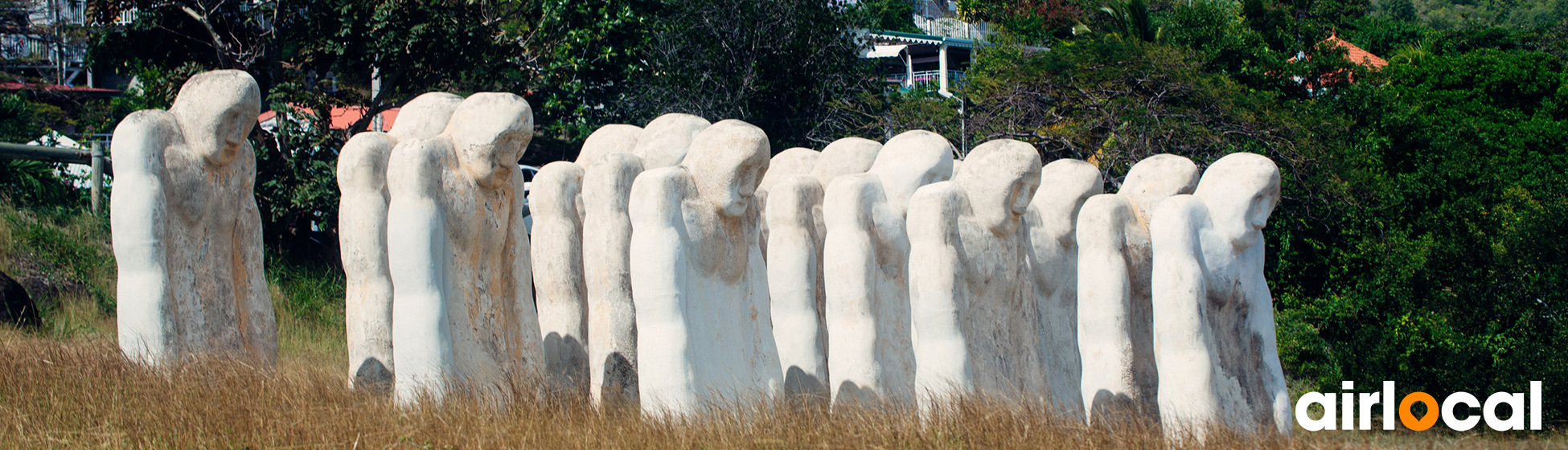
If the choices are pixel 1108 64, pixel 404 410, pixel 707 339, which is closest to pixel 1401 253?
pixel 1108 64

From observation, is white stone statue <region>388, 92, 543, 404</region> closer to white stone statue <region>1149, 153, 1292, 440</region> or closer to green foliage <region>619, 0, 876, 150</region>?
white stone statue <region>1149, 153, 1292, 440</region>

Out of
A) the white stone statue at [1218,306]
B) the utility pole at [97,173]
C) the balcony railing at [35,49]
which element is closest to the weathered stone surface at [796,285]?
the white stone statue at [1218,306]

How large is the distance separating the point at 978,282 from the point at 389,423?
260 cm

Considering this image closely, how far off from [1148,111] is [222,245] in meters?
7.84

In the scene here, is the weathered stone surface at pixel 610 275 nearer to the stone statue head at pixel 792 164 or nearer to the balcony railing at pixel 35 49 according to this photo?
the stone statue head at pixel 792 164

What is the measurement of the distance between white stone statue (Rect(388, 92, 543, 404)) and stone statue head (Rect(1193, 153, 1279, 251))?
306cm

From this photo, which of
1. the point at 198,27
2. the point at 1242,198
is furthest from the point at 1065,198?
the point at 198,27

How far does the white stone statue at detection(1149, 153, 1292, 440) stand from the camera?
540 centimetres

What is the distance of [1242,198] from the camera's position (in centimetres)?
557

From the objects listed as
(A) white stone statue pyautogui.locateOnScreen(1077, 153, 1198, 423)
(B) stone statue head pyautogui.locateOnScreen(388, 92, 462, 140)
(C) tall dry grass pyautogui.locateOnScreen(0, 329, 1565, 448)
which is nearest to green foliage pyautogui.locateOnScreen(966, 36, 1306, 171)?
(A) white stone statue pyautogui.locateOnScreen(1077, 153, 1198, 423)

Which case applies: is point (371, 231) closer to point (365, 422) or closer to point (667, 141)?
point (365, 422)

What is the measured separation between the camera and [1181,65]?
37.9 feet

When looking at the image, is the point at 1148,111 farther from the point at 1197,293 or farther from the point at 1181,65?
the point at 1197,293

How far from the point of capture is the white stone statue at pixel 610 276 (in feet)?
18.1
